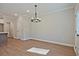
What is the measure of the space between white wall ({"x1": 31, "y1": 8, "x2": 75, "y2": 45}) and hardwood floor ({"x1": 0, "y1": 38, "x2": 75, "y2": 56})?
9cm

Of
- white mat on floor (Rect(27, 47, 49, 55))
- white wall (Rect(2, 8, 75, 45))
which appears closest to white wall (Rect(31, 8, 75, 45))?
white wall (Rect(2, 8, 75, 45))

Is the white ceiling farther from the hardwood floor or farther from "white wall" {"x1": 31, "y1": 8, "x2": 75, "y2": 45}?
the hardwood floor

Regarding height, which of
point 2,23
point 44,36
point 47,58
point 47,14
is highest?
point 47,14

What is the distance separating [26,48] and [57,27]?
0.58m

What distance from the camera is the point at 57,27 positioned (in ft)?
5.14

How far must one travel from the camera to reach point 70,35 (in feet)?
4.89

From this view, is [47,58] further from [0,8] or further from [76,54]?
[0,8]

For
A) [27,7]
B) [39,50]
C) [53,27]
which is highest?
[27,7]

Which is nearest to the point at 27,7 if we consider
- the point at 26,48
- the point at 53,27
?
the point at 53,27

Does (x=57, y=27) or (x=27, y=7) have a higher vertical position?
(x=27, y=7)

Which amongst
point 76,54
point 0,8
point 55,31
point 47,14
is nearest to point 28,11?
point 47,14

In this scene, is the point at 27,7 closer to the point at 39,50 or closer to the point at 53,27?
the point at 53,27

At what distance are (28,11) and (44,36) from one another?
0.46 m

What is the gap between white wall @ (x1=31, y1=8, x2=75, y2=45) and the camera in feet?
4.88
